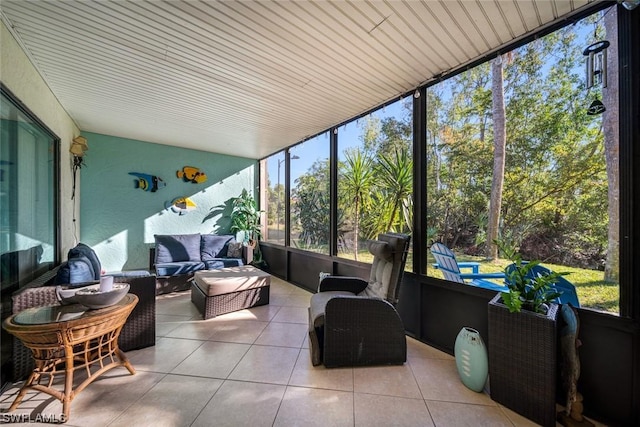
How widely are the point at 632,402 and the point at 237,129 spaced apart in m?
5.01

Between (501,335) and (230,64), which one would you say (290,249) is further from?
(501,335)

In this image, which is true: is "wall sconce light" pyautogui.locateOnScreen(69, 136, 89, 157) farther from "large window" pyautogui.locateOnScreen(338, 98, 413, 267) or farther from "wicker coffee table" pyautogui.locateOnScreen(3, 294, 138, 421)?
"large window" pyautogui.locateOnScreen(338, 98, 413, 267)

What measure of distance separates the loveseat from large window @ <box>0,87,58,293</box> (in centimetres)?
144

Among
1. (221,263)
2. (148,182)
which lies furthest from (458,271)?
(148,182)

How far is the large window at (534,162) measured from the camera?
1.78 m

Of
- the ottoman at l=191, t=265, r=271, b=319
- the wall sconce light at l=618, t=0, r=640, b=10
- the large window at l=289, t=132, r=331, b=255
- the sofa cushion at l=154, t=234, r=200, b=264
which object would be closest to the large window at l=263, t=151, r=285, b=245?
the large window at l=289, t=132, r=331, b=255

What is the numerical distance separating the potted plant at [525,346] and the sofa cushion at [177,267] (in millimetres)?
4334

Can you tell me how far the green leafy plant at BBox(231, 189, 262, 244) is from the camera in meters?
5.92

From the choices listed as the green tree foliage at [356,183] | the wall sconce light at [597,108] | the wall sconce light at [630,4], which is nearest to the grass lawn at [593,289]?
the wall sconce light at [597,108]

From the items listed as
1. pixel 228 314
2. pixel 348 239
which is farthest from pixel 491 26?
pixel 228 314

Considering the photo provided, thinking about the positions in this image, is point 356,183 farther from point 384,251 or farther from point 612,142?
point 612,142

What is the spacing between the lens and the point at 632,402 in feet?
4.99

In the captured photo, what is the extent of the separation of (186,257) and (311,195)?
8.55 ft

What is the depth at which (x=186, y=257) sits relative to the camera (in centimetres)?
471
